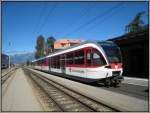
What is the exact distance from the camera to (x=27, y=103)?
37.9ft

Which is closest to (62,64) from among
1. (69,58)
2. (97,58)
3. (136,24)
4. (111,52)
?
(69,58)

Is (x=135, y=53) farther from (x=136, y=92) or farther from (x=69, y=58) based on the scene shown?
(x=136, y=92)

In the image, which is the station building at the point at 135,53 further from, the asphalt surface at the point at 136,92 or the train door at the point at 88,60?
the asphalt surface at the point at 136,92

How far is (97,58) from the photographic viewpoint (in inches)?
631

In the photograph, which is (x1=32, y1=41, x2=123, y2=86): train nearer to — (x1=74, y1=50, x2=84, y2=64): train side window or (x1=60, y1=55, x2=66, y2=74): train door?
(x1=74, y1=50, x2=84, y2=64): train side window

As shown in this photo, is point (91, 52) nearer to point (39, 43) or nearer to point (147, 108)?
point (147, 108)

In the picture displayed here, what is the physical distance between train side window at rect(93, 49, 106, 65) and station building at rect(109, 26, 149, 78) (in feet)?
28.8

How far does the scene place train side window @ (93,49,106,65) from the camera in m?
15.7

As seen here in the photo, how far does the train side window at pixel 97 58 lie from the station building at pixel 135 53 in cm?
878

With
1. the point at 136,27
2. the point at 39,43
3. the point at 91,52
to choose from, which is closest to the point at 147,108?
the point at 91,52

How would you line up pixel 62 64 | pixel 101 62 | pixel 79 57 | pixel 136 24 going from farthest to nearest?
pixel 136 24 → pixel 62 64 → pixel 79 57 → pixel 101 62

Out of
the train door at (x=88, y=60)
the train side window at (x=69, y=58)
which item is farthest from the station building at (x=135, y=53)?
the train door at (x=88, y=60)

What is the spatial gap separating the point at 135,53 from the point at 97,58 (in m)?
14.1

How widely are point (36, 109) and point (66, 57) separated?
12858mm
